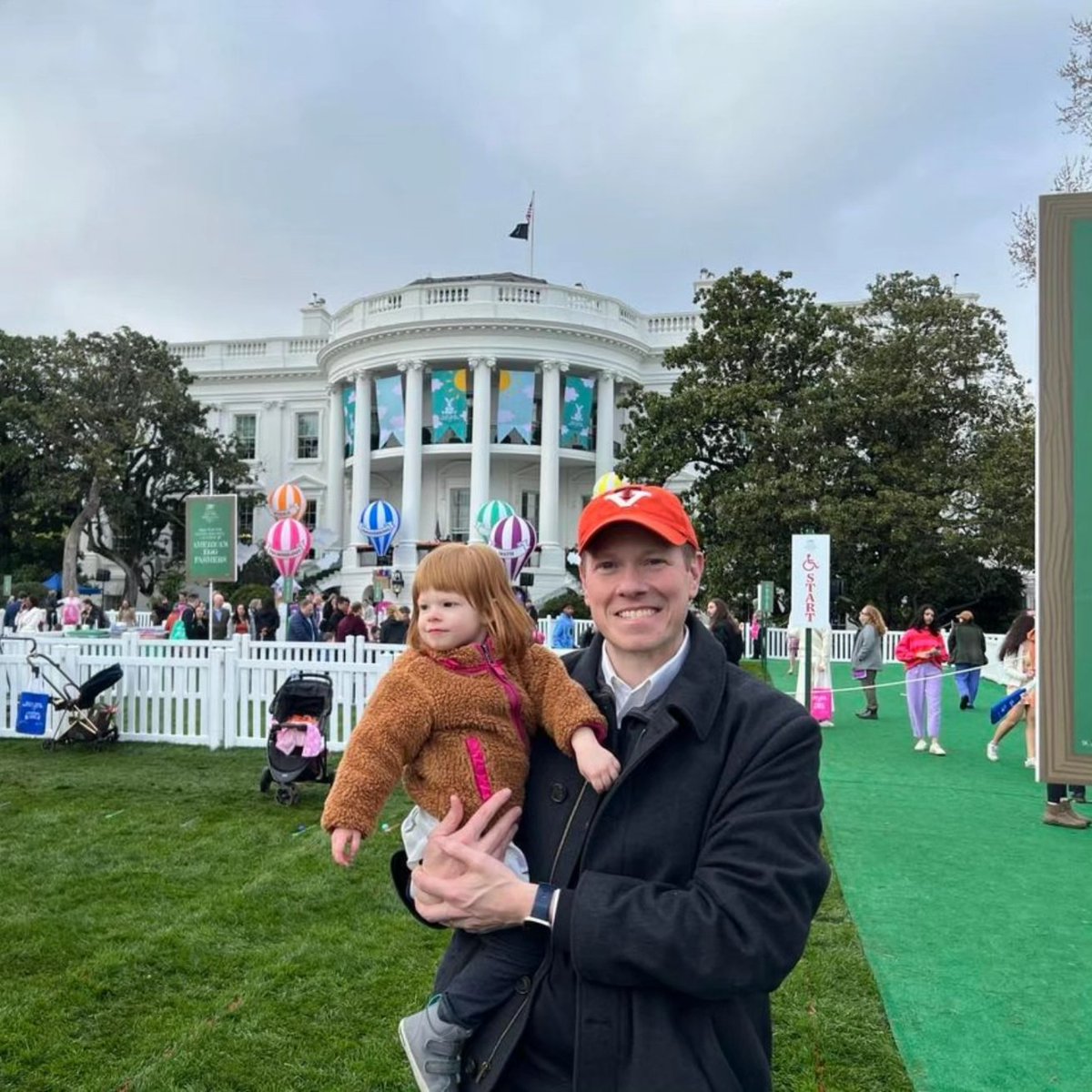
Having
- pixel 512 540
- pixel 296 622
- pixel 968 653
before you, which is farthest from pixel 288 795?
pixel 512 540

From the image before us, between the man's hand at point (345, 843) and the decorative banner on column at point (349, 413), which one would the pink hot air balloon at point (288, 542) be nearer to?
the man's hand at point (345, 843)

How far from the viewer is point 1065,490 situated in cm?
190

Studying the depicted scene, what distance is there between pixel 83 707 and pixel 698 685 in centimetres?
1041

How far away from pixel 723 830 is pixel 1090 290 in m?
1.37

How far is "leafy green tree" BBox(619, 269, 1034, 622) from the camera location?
27109 millimetres

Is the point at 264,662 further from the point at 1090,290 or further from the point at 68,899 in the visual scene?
the point at 1090,290

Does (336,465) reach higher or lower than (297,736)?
higher

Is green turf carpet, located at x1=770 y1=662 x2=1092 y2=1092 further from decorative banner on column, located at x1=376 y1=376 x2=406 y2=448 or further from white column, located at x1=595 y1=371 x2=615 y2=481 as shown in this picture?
decorative banner on column, located at x1=376 y1=376 x2=406 y2=448

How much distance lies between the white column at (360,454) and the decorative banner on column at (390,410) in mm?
583

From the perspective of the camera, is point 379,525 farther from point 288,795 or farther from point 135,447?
point 288,795

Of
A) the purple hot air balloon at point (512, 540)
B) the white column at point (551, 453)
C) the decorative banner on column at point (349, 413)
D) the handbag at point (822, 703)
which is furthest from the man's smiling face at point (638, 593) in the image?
the decorative banner on column at point (349, 413)

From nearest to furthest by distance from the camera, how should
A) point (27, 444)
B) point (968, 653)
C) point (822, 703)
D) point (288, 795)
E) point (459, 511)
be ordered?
point (288, 795) → point (822, 703) → point (968, 653) → point (27, 444) → point (459, 511)

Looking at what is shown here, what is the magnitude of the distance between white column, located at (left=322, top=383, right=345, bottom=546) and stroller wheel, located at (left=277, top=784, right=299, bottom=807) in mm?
37153

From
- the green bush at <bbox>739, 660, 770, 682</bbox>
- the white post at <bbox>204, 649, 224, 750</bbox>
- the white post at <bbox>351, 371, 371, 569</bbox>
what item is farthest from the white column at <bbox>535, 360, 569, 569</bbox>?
the white post at <bbox>204, 649, 224, 750</bbox>
